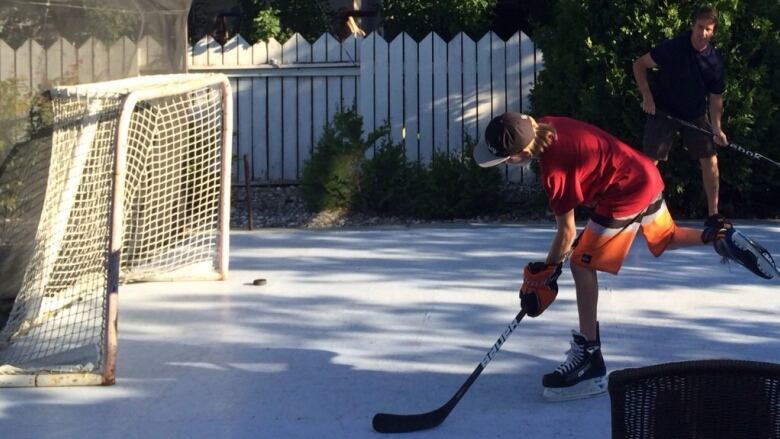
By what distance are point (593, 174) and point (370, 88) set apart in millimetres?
7778

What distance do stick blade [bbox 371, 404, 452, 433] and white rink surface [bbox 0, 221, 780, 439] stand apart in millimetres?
52

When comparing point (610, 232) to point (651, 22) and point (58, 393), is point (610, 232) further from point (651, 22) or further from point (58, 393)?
point (651, 22)

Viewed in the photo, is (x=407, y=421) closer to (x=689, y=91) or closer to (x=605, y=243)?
(x=605, y=243)

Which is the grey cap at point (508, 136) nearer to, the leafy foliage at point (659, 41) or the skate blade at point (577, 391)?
the skate blade at point (577, 391)

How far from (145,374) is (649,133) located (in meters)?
4.58

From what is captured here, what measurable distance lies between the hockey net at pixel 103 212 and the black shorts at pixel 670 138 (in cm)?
322

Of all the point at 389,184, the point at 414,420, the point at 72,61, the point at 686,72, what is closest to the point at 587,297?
the point at 414,420

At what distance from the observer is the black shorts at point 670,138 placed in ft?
28.7

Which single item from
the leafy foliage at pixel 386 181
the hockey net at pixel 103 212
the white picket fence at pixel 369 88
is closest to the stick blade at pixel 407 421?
the hockey net at pixel 103 212

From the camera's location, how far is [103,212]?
21.9 feet

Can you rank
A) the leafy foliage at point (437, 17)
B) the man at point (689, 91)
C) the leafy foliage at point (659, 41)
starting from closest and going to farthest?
the man at point (689, 91) → the leafy foliage at point (659, 41) → the leafy foliage at point (437, 17)

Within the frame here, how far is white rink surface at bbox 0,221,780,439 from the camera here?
5.23 meters

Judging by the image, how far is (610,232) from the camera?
5.43 m

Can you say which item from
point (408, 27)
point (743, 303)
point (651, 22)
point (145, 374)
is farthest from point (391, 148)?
point (145, 374)
